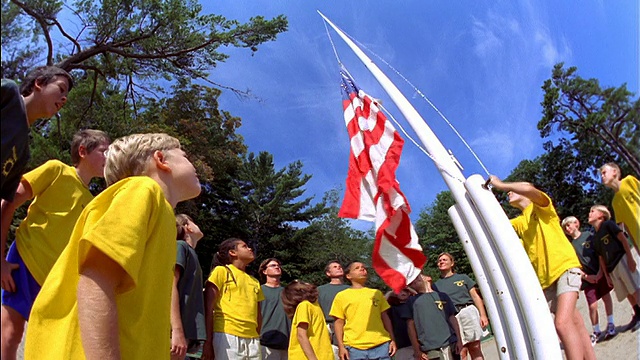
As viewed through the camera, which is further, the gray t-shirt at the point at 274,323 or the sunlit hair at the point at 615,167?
the gray t-shirt at the point at 274,323

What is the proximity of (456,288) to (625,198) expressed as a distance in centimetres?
337

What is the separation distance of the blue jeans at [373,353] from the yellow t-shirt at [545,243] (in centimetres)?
182

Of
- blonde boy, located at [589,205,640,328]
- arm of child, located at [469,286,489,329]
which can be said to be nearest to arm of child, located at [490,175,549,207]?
blonde boy, located at [589,205,640,328]

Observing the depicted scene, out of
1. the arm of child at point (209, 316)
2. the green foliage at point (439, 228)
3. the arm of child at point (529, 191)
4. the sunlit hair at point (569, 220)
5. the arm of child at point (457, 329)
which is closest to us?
the sunlit hair at point (569, 220)

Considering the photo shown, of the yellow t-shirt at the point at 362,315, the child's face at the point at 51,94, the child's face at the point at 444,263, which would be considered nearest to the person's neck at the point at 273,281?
the yellow t-shirt at the point at 362,315

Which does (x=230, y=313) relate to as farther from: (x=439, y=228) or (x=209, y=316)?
(x=439, y=228)

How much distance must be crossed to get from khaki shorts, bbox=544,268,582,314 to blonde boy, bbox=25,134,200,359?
191 cm

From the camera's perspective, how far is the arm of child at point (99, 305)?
0.92 m

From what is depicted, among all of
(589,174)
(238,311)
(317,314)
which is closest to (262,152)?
(589,174)

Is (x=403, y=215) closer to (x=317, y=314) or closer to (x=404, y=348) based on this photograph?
(x=317, y=314)

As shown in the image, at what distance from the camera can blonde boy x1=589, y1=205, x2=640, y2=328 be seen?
1779 mm

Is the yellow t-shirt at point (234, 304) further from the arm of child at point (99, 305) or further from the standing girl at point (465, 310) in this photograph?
the arm of child at point (99, 305)

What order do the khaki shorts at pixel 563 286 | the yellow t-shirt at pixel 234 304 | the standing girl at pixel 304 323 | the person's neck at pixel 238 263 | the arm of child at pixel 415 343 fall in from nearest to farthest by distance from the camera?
the khaki shorts at pixel 563 286
the yellow t-shirt at pixel 234 304
the person's neck at pixel 238 263
the standing girl at pixel 304 323
the arm of child at pixel 415 343

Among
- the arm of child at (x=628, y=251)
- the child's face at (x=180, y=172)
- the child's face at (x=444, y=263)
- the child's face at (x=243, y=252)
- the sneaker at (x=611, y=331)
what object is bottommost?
the sneaker at (x=611, y=331)
